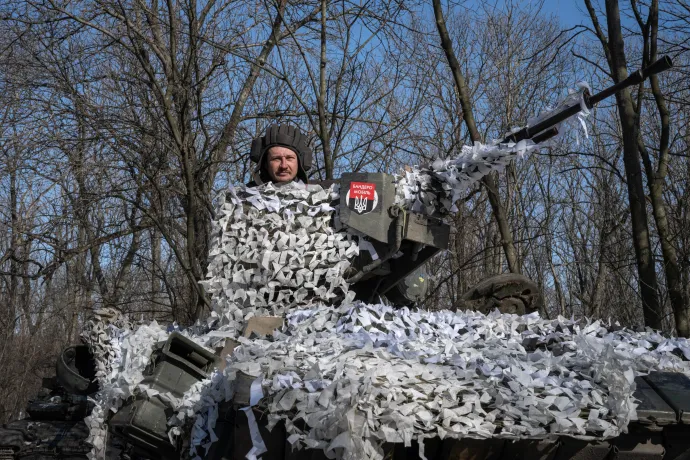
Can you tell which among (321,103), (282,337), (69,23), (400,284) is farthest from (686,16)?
(282,337)

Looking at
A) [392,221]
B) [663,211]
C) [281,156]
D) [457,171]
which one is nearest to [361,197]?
[392,221]

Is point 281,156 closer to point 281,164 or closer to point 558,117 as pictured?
point 281,164

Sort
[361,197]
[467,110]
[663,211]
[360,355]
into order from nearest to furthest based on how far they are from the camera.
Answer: [360,355] → [361,197] → [663,211] → [467,110]

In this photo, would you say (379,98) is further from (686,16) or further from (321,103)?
(686,16)

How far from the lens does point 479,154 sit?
5074 millimetres

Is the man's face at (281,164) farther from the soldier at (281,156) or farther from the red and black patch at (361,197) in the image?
the red and black patch at (361,197)

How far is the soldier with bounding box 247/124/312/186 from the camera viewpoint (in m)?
5.89

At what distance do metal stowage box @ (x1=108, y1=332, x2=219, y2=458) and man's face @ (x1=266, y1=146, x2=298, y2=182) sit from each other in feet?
6.44

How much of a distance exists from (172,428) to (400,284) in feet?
8.35

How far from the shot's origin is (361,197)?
5117 mm

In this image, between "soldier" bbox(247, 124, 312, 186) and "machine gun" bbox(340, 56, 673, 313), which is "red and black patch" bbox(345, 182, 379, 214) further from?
"soldier" bbox(247, 124, 312, 186)

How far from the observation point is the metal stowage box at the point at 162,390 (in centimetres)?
392

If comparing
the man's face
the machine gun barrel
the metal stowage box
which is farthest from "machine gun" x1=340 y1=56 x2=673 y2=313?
the metal stowage box

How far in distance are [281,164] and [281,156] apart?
61mm
